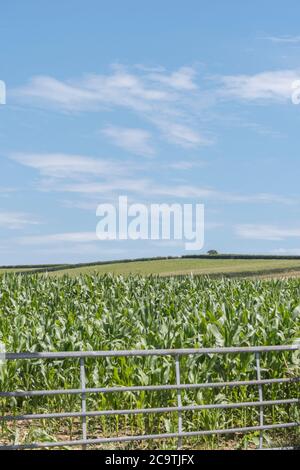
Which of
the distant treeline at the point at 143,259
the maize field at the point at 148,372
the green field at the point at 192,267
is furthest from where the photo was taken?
the distant treeline at the point at 143,259

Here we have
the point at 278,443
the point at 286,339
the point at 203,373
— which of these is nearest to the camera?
the point at 278,443

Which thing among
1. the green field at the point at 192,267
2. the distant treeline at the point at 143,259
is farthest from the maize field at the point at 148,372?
the distant treeline at the point at 143,259

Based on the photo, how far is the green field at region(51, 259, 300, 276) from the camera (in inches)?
2293

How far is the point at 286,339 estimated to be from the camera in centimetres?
1356

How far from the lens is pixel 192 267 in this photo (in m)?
64.9

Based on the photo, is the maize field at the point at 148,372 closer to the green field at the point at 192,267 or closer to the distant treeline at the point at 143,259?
the green field at the point at 192,267

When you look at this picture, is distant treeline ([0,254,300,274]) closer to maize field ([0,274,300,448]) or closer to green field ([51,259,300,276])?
green field ([51,259,300,276])

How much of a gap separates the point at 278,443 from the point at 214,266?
53.8 m

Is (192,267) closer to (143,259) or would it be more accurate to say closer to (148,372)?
(143,259)

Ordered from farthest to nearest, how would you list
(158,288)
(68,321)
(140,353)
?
(158,288) < (68,321) < (140,353)

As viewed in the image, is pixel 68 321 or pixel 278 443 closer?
pixel 278 443

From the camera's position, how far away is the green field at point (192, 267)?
58247 mm
